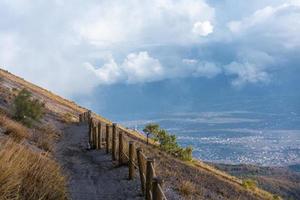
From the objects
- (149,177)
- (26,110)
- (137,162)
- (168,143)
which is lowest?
(149,177)

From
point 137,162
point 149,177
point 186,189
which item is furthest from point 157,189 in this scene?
point 186,189

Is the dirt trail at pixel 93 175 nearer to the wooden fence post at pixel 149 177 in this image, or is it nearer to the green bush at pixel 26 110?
the wooden fence post at pixel 149 177

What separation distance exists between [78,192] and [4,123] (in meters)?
8.18

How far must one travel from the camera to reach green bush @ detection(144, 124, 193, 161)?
46.8m

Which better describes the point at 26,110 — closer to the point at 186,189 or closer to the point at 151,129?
the point at 151,129

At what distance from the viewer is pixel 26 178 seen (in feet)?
32.3

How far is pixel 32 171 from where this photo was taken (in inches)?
400

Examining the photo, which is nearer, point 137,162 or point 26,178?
point 26,178

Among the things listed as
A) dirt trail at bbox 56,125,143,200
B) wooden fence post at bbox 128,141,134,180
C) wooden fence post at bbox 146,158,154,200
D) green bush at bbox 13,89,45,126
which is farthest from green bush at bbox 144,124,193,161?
wooden fence post at bbox 146,158,154,200

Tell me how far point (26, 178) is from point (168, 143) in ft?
123

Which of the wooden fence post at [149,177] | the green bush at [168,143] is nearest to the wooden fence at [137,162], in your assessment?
the wooden fence post at [149,177]

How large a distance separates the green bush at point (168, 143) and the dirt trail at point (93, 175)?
19.2 metres

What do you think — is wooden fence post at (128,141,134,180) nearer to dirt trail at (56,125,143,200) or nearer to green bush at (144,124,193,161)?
dirt trail at (56,125,143,200)

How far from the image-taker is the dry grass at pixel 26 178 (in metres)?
8.89
